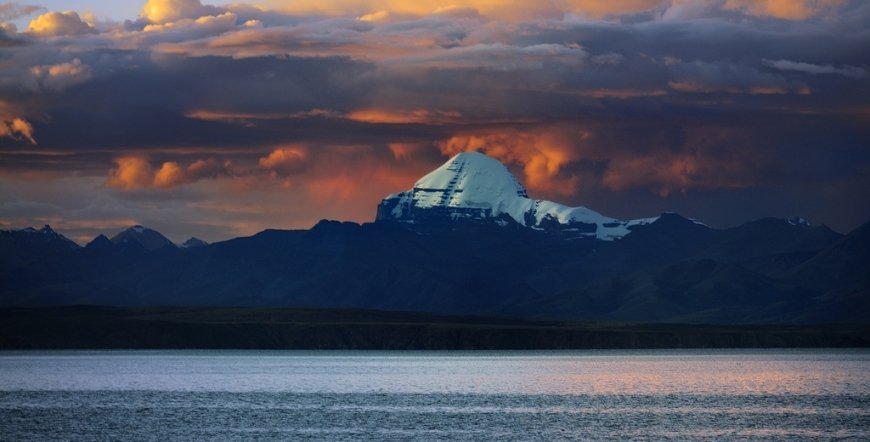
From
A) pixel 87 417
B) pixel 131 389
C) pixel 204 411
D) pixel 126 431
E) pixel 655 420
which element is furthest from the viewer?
pixel 131 389

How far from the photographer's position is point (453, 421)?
5221 inches

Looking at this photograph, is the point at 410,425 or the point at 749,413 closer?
the point at 410,425

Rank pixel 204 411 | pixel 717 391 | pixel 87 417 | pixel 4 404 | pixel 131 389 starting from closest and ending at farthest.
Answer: pixel 87 417 → pixel 204 411 → pixel 4 404 → pixel 717 391 → pixel 131 389

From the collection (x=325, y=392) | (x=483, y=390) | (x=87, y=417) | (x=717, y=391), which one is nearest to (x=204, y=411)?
(x=87, y=417)

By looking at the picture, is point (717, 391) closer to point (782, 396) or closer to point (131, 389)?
point (782, 396)

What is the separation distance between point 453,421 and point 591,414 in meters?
17.2

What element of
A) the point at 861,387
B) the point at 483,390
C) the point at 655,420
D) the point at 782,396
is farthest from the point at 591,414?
the point at 861,387

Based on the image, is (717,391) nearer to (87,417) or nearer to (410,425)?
(410,425)

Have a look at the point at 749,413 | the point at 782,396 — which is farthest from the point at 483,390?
the point at 749,413

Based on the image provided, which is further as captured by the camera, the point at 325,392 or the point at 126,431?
the point at 325,392

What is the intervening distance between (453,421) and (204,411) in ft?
106

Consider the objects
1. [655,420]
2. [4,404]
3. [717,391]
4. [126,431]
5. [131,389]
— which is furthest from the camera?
[131,389]

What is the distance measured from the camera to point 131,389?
651ft

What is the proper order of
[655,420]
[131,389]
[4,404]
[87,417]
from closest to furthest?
[655,420]
[87,417]
[4,404]
[131,389]
